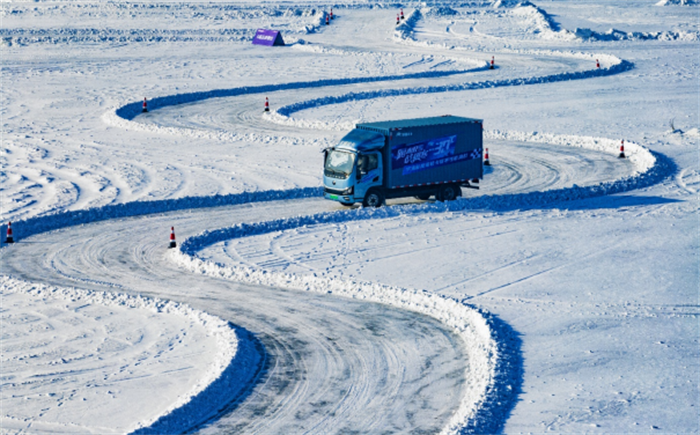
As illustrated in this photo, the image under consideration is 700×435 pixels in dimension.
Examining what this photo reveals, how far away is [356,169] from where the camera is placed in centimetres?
2803

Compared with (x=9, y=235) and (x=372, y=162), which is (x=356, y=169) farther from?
(x=9, y=235)

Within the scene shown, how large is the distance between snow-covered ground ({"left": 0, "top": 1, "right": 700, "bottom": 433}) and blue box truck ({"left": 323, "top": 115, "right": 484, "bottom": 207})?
76cm

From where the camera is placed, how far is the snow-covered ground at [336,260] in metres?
15.9

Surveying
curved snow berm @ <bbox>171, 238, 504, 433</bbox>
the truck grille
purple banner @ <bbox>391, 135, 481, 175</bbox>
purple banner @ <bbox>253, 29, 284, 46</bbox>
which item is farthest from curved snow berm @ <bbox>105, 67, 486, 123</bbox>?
curved snow berm @ <bbox>171, 238, 504, 433</bbox>

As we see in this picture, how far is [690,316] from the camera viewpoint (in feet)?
65.1

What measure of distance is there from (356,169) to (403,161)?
1.51 meters

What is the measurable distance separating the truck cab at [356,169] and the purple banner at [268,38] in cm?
3815

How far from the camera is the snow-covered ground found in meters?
15.9

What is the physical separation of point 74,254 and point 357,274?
7521 millimetres

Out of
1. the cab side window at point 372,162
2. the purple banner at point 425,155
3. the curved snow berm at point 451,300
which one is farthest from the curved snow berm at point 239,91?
the purple banner at point 425,155

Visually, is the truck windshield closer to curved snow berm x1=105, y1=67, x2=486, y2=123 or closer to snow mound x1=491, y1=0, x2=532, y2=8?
curved snow berm x1=105, y1=67, x2=486, y2=123

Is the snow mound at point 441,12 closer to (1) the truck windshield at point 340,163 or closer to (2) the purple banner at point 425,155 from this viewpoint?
(2) the purple banner at point 425,155

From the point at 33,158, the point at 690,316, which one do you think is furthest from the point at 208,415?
the point at 33,158

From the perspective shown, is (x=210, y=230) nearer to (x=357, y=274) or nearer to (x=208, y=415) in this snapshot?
(x=357, y=274)
